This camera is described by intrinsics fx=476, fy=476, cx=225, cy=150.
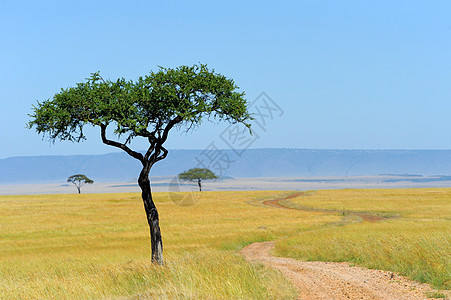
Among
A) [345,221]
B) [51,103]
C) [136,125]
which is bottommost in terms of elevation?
[345,221]

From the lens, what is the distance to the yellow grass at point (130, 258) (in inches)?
590

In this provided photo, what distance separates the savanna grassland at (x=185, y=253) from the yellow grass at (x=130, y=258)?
0.06 m

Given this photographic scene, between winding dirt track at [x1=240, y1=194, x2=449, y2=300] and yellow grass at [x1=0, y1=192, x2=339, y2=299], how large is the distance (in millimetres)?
991

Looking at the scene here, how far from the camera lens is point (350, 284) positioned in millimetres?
16797

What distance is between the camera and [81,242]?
1704 inches

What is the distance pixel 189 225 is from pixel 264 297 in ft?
138

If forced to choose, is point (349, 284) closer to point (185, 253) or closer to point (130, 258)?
point (185, 253)

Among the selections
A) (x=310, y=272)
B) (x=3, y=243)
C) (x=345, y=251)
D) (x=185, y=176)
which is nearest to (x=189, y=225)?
(x=3, y=243)

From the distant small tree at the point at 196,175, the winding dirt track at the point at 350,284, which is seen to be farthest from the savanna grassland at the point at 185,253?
the distant small tree at the point at 196,175

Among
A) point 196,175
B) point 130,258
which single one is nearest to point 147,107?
point 130,258

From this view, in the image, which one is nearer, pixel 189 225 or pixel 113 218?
pixel 189 225

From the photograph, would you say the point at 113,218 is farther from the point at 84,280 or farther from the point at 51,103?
the point at 84,280

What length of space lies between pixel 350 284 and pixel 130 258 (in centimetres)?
1772

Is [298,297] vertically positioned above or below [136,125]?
below
